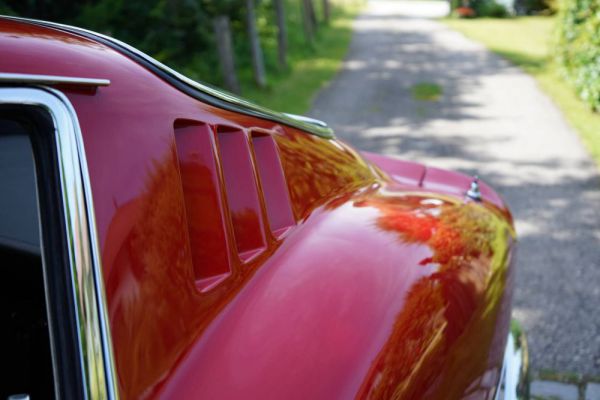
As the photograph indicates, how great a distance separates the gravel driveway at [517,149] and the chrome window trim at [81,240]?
2.69m

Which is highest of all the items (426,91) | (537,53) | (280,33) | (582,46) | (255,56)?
(280,33)

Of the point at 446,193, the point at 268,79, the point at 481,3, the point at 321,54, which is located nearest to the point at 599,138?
the point at 446,193

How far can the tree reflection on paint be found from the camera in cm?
133

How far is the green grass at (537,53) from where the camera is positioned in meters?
8.19

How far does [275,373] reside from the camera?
1189mm

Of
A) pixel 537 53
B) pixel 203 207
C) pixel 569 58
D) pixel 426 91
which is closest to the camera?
pixel 203 207

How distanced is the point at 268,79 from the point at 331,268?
1114 cm

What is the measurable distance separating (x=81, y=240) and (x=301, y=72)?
1289 centimetres

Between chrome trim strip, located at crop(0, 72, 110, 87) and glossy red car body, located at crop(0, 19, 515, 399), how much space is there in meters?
0.02

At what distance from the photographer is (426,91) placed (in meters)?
11.0

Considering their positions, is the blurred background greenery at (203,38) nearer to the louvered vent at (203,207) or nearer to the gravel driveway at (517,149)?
the gravel driveway at (517,149)

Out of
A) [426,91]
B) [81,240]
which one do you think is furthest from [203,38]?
[81,240]

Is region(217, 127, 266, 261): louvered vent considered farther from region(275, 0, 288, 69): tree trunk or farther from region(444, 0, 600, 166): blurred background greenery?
region(275, 0, 288, 69): tree trunk

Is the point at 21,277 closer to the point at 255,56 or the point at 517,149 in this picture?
the point at 517,149
